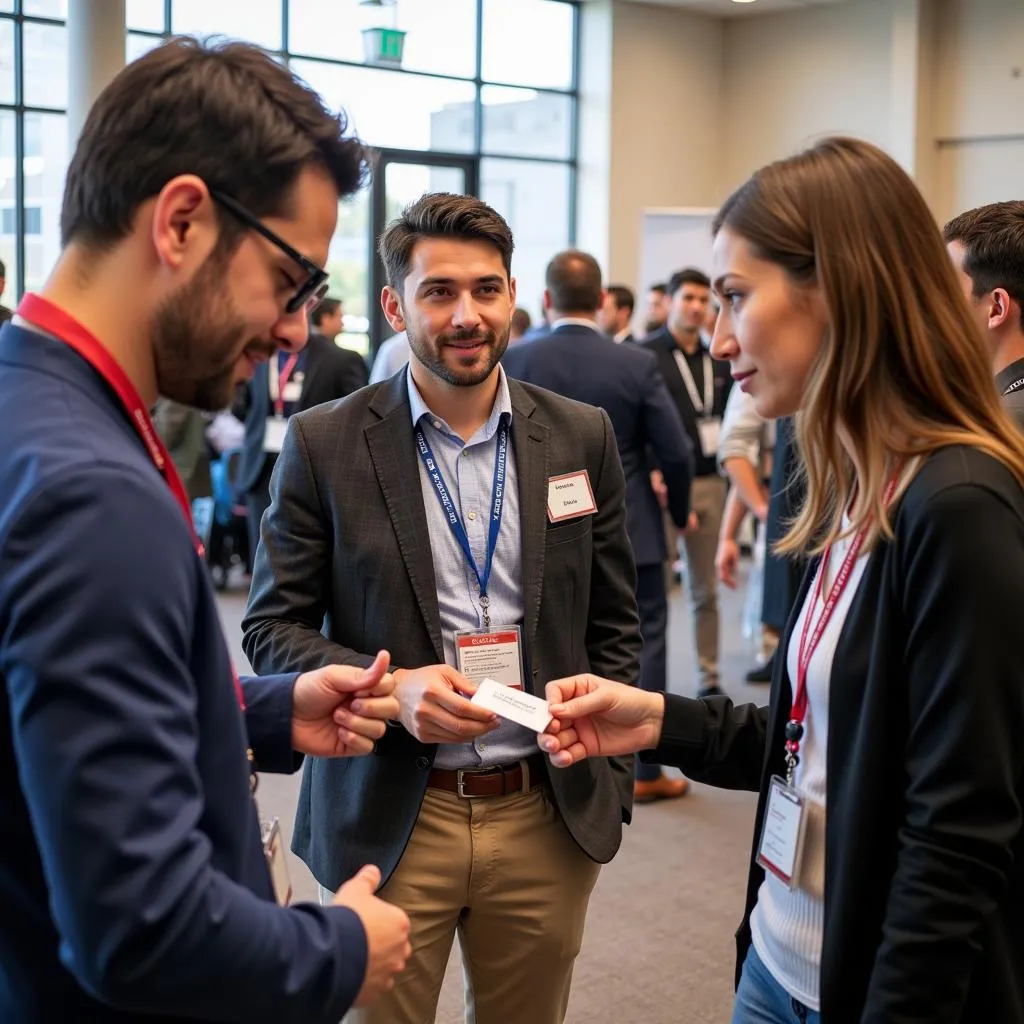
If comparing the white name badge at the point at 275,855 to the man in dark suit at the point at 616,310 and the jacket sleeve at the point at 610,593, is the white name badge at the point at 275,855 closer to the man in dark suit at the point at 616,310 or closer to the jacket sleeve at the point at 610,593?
the jacket sleeve at the point at 610,593

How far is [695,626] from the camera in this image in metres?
5.80

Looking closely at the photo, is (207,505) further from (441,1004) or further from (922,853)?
(922,853)

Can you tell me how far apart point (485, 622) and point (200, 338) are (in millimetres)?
1076

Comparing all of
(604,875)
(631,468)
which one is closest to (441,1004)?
(604,875)

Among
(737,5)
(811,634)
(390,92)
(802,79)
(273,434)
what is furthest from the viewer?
(802,79)

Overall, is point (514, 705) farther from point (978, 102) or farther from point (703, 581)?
point (978, 102)

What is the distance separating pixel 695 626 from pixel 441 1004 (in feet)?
9.75

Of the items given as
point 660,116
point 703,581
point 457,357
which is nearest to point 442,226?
point 457,357

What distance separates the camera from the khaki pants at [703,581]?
5766 mm

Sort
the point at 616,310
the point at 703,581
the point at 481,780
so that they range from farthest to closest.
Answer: the point at 616,310 < the point at 703,581 < the point at 481,780

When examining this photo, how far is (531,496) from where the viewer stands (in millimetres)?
2145

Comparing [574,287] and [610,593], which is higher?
[574,287]

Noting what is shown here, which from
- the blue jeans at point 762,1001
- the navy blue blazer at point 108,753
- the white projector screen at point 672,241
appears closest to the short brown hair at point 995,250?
the blue jeans at point 762,1001

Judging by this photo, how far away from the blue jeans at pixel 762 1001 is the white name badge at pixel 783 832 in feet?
0.41
